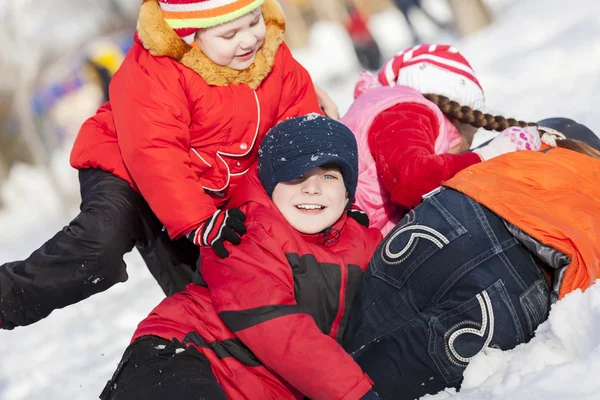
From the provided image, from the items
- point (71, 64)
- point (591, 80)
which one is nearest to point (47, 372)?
point (591, 80)

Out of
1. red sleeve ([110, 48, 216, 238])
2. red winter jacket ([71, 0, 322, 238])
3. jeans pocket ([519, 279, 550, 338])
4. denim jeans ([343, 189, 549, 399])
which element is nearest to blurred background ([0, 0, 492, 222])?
red winter jacket ([71, 0, 322, 238])

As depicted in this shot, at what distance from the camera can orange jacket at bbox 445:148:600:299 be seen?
2.31m

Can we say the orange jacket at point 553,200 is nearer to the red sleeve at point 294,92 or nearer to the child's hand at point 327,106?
the red sleeve at point 294,92

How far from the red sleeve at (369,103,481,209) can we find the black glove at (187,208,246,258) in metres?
0.69

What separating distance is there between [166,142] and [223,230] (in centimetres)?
47

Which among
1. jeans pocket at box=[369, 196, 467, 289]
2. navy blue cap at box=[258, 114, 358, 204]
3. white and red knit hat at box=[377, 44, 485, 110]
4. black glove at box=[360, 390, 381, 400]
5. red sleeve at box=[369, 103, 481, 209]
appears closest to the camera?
black glove at box=[360, 390, 381, 400]

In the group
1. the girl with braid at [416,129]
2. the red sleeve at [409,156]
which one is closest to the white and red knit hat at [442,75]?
the girl with braid at [416,129]

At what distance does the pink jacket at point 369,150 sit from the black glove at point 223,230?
77 cm

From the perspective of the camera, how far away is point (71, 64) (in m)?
16.8

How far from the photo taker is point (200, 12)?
2816 mm

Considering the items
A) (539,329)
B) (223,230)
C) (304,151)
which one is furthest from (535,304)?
(223,230)

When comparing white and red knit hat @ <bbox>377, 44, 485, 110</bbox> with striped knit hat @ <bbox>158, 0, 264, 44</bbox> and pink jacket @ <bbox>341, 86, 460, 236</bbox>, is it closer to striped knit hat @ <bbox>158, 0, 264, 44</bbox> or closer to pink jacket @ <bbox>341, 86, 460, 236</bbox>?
pink jacket @ <bbox>341, 86, 460, 236</bbox>

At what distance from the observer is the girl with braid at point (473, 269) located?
2346mm

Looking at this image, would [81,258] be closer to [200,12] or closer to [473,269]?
[200,12]
